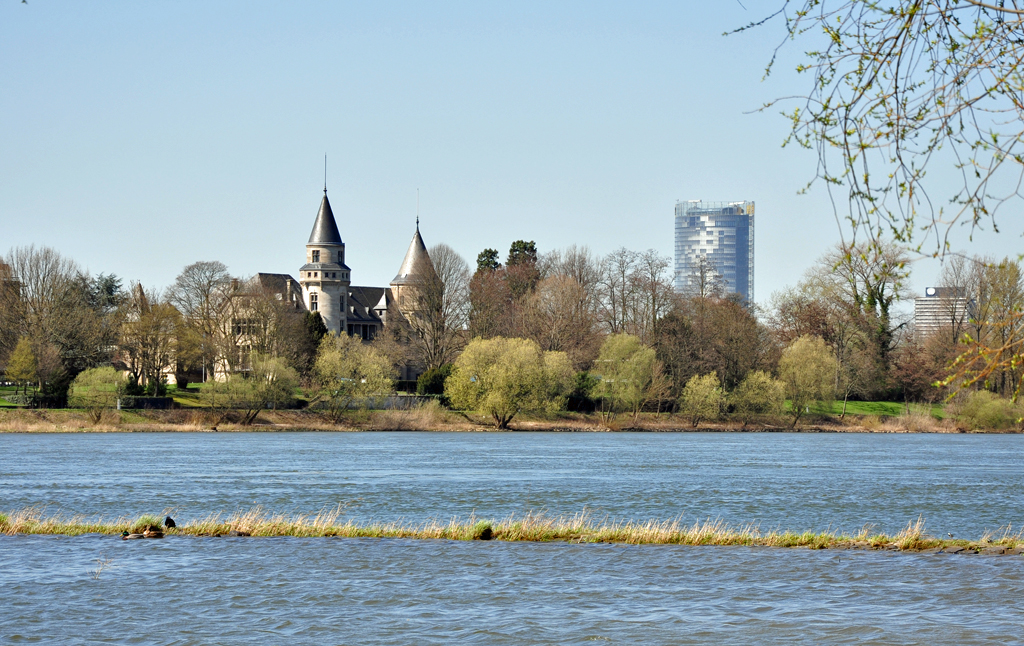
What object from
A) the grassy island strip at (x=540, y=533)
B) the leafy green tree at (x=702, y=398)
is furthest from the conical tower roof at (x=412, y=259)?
the grassy island strip at (x=540, y=533)

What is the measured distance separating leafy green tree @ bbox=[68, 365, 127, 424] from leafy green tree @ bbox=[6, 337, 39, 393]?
2.66 meters

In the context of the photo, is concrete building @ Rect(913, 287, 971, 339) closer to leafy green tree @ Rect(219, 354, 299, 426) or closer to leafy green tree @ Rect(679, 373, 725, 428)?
leafy green tree @ Rect(679, 373, 725, 428)

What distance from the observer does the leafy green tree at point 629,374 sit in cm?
7231

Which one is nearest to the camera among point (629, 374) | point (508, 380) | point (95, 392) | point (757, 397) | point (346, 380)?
point (95, 392)

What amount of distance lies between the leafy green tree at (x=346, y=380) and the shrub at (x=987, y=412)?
3989 cm

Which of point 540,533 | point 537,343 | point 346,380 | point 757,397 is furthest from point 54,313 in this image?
point 540,533

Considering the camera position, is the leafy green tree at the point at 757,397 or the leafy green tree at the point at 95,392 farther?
the leafy green tree at the point at 757,397

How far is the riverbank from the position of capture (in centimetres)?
6656

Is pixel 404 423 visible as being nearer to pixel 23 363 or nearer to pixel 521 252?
pixel 23 363

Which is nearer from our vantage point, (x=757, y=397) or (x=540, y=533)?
(x=540, y=533)

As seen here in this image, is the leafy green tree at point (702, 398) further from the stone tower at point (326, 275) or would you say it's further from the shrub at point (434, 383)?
the stone tower at point (326, 275)

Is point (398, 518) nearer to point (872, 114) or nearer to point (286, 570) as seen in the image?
point (286, 570)

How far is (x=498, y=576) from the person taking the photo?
56.7 feet

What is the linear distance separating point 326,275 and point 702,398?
53.0m
